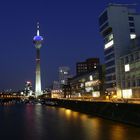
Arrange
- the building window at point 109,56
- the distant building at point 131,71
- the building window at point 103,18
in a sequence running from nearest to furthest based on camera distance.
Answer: the distant building at point 131,71
the building window at point 109,56
the building window at point 103,18

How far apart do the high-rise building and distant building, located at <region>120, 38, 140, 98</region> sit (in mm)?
6369

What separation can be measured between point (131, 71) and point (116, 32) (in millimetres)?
26975

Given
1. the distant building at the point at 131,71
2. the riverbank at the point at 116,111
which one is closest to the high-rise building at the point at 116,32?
the distant building at the point at 131,71

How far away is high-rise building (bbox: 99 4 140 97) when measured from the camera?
6344 inches

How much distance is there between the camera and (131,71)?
144 meters

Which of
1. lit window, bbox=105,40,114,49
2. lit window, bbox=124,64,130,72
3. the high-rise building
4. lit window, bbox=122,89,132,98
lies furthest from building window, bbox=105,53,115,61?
lit window, bbox=122,89,132,98

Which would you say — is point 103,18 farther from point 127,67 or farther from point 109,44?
point 127,67

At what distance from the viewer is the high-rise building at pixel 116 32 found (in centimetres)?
16112

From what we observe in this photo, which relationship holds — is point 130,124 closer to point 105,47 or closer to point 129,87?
point 129,87

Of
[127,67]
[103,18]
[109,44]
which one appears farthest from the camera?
[103,18]

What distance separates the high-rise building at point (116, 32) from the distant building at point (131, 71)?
20.9 ft

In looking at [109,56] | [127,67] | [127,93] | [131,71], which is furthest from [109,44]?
[127,93]

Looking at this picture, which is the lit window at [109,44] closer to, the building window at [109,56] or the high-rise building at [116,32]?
the high-rise building at [116,32]

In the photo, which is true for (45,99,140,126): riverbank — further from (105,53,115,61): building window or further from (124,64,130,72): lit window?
(105,53,115,61): building window
